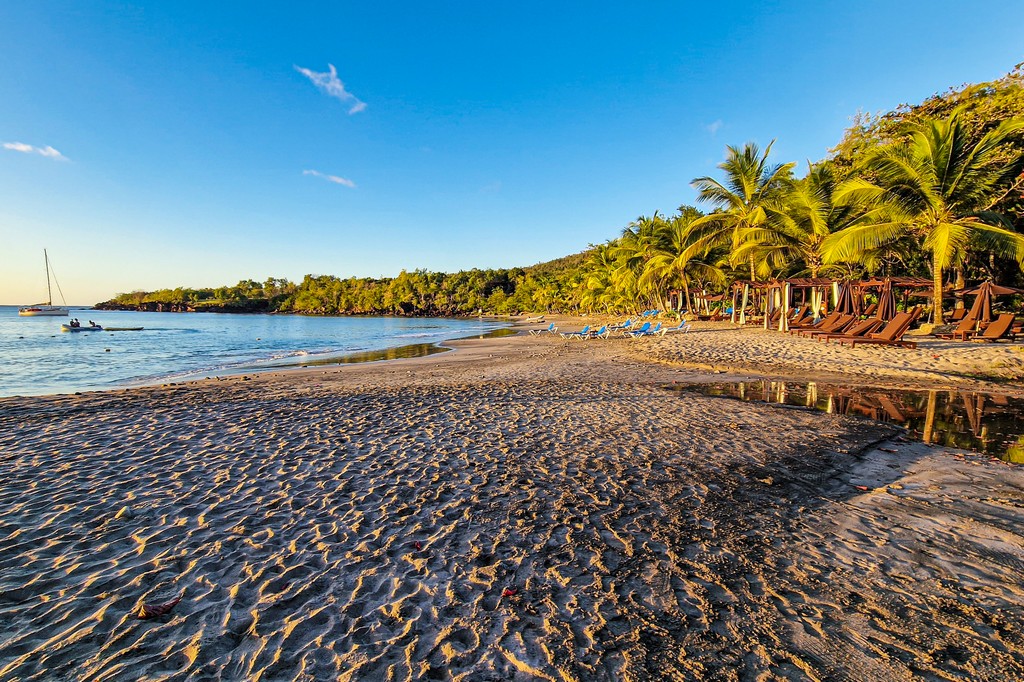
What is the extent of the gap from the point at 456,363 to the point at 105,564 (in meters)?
13.5

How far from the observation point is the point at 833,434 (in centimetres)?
655

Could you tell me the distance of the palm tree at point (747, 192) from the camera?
2288cm

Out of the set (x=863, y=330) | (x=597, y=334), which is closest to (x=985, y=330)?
(x=863, y=330)

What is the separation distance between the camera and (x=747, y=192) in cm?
2427

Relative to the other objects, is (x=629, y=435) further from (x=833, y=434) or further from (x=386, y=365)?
(x=386, y=365)

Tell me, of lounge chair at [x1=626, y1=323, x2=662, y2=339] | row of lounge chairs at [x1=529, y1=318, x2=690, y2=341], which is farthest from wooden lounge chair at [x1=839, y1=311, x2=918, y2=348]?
lounge chair at [x1=626, y1=323, x2=662, y2=339]

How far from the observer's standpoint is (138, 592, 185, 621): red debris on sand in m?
2.87

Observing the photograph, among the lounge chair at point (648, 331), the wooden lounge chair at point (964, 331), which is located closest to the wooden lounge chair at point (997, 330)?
the wooden lounge chair at point (964, 331)

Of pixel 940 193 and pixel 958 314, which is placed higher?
pixel 940 193

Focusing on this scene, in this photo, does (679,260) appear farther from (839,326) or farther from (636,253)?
(839,326)

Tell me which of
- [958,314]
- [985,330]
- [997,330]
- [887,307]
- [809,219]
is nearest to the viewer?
[997,330]

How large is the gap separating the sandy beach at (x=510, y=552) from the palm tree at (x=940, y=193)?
13422mm

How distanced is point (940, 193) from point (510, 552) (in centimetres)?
2064

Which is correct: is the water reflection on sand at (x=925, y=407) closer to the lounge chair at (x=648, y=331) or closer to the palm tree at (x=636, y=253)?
the lounge chair at (x=648, y=331)
